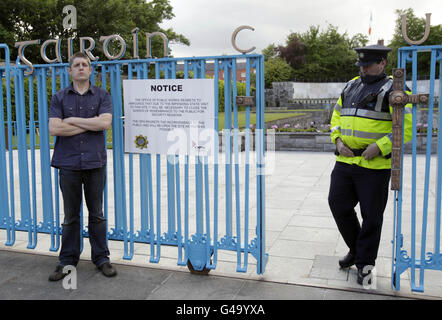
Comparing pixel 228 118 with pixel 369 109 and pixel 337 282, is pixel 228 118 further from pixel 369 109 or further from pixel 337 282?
pixel 337 282

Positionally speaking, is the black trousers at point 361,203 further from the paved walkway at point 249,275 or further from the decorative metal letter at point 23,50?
the decorative metal letter at point 23,50

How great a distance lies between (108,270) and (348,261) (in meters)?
2.16

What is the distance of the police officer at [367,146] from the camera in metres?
3.59

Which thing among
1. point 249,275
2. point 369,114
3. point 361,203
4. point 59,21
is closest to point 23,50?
point 249,275

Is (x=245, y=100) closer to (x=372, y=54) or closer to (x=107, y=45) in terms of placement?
(x=372, y=54)

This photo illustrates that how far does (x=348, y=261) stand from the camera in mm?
4078

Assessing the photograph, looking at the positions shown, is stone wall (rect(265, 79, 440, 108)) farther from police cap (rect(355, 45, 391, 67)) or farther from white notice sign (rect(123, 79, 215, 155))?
police cap (rect(355, 45, 391, 67))

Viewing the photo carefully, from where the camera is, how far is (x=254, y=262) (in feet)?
14.5

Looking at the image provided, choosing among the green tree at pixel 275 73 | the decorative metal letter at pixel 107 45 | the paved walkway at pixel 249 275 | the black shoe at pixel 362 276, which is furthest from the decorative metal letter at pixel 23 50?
the green tree at pixel 275 73

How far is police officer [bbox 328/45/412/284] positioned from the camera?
Answer: 141 inches

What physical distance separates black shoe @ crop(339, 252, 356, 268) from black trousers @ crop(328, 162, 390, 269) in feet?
0.15
